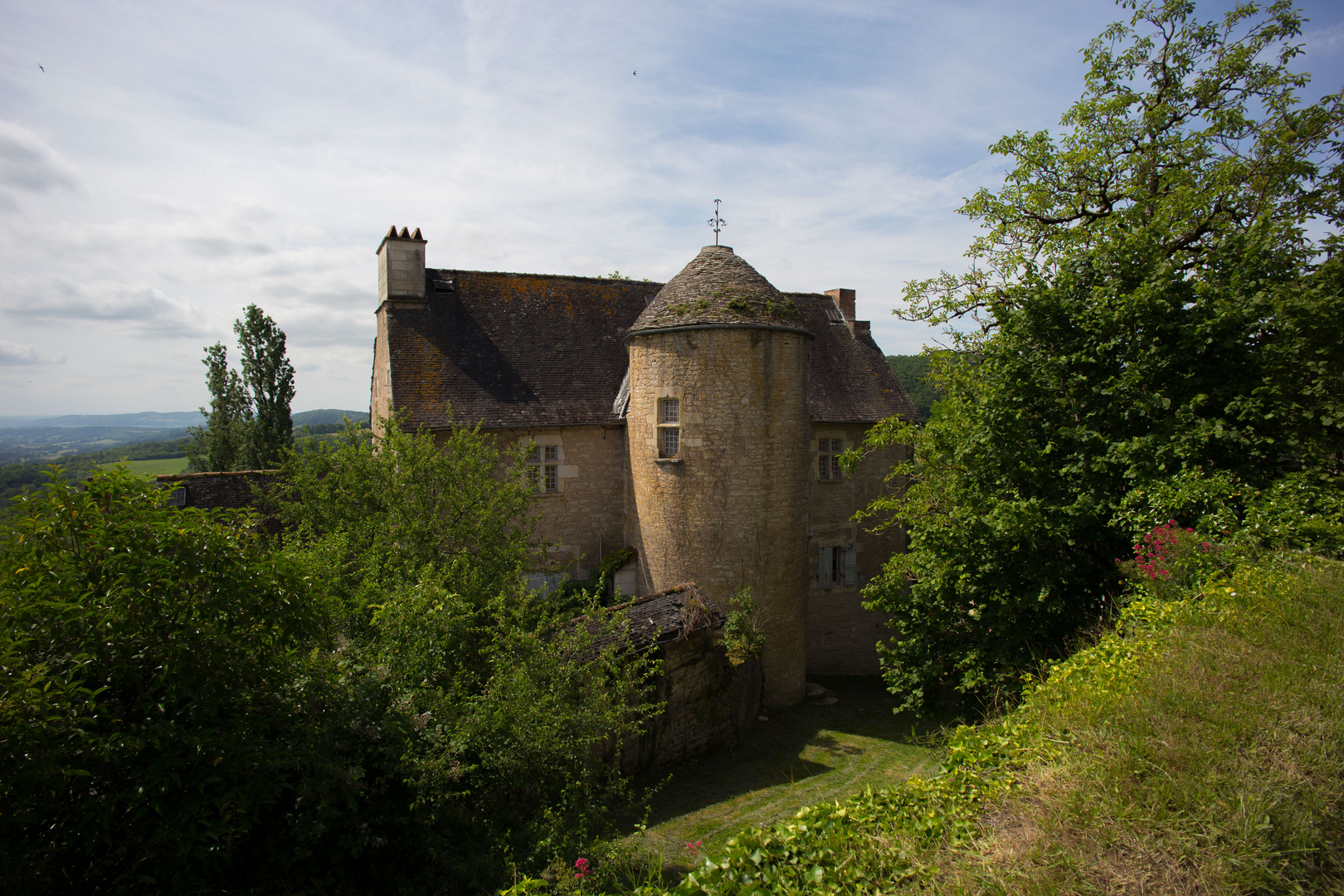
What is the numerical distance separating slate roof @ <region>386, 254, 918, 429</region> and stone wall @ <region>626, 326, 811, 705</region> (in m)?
0.65

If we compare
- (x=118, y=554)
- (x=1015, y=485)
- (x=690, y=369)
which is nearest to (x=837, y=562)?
(x=690, y=369)

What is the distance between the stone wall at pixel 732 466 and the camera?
44.4ft

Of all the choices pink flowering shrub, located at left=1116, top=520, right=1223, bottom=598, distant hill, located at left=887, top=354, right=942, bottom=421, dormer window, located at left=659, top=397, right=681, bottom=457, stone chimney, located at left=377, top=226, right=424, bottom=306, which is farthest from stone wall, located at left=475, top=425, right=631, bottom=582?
distant hill, located at left=887, top=354, right=942, bottom=421

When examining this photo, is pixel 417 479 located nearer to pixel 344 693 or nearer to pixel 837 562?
pixel 344 693

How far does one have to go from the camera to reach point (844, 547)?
1772 cm

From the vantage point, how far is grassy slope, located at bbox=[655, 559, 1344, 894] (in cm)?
350

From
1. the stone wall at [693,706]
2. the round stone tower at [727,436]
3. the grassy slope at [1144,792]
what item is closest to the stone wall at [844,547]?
the round stone tower at [727,436]

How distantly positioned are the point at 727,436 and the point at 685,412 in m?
1.00

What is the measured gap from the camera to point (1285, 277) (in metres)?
8.86

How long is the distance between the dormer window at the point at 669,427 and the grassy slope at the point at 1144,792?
9155 millimetres

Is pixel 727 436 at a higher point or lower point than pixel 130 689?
higher

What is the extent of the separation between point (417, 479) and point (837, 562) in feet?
37.2

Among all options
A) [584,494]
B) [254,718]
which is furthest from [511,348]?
[254,718]

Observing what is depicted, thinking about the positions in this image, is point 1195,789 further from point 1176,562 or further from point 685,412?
point 685,412
